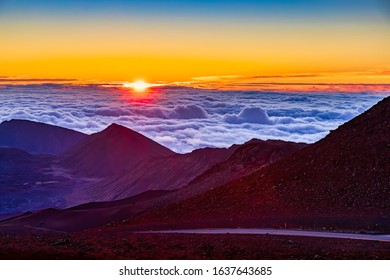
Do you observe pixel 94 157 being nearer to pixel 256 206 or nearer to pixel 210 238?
pixel 256 206

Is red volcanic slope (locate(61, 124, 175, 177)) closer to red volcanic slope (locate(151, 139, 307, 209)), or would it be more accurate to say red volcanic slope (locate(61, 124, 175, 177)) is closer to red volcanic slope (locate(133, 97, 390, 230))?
red volcanic slope (locate(151, 139, 307, 209))

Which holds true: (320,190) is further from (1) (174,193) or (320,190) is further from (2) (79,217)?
(2) (79,217)

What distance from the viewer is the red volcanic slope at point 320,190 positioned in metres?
35.8

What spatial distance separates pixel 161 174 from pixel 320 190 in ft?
283

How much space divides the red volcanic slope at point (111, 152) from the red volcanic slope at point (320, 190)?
115 metres

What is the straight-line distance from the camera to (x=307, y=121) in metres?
47.9

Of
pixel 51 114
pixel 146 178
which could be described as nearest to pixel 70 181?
pixel 146 178

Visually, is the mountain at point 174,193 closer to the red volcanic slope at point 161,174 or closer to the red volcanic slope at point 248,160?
the red volcanic slope at point 248,160

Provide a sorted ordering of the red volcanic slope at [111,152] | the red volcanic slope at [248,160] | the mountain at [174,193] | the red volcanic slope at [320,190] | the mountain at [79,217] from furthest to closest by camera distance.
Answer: the red volcanic slope at [111,152]
the mountain at [79,217]
the red volcanic slope at [248,160]
the mountain at [174,193]
the red volcanic slope at [320,190]

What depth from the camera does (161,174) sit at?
125 metres

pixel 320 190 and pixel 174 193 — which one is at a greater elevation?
pixel 320 190

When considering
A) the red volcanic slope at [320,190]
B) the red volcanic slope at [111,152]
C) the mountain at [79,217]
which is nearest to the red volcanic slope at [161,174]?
the red volcanic slope at [111,152]

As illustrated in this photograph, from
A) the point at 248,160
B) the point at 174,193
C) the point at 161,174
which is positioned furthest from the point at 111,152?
the point at 174,193

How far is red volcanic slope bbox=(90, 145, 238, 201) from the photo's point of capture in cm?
11419
